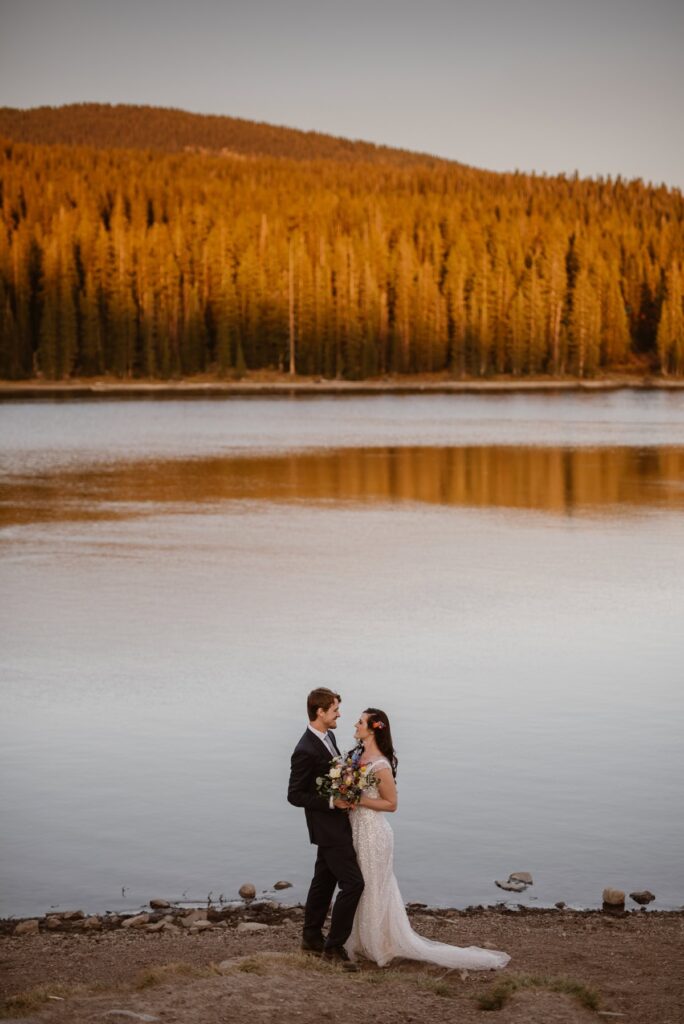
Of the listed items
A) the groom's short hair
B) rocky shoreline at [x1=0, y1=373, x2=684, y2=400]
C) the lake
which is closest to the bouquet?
the groom's short hair

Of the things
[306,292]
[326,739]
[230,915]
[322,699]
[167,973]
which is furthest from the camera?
[306,292]

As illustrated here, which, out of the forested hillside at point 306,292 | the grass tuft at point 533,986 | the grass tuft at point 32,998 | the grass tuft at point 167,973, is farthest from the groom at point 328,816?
the forested hillside at point 306,292

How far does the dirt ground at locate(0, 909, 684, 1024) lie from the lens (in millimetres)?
7324

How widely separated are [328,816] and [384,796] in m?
0.39

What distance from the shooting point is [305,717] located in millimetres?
14914

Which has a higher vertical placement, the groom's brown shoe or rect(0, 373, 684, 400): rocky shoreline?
rect(0, 373, 684, 400): rocky shoreline

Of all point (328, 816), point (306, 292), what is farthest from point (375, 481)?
point (306, 292)

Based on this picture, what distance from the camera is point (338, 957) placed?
8344mm

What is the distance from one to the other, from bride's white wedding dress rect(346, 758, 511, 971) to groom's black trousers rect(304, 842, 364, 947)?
2.9 inches

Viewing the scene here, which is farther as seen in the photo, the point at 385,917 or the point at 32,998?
the point at 385,917

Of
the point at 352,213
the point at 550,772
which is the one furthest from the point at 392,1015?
the point at 352,213

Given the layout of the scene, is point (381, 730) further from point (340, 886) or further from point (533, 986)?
point (533, 986)

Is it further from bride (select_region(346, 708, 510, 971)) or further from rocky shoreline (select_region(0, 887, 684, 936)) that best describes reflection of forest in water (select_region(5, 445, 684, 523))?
bride (select_region(346, 708, 510, 971))

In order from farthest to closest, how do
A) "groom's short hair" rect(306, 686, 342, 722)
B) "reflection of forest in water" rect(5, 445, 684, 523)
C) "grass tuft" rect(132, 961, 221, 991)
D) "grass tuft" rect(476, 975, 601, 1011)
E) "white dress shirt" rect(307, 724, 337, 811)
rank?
"reflection of forest in water" rect(5, 445, 684, 523) → "white dress shirt" rect(307, 724, 337, 811) → "groom's short hair" rect(306, 686, 342, 722) → "grass tuft" rect(132, 961, 221, 991) → "grass tuft" rect(476, 975, 601, 1011)
